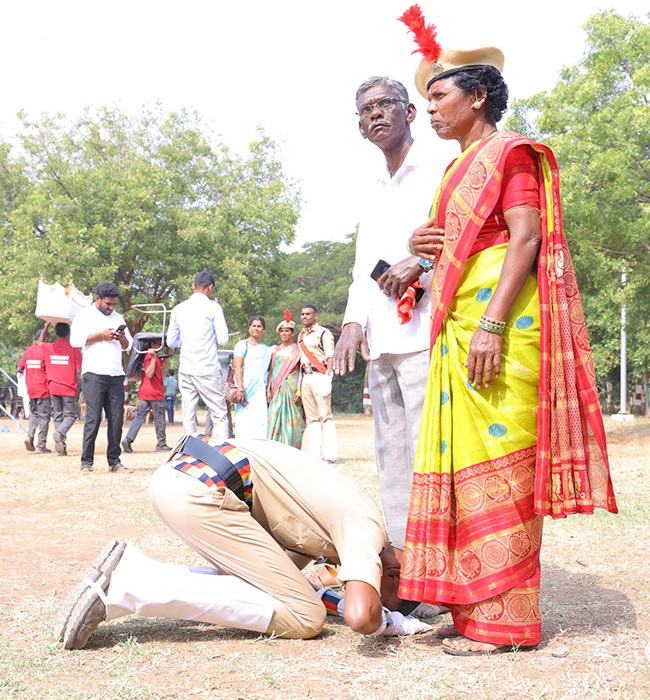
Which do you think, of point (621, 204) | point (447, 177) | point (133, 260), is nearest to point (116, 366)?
point (447, 177)

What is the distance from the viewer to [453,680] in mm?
2371

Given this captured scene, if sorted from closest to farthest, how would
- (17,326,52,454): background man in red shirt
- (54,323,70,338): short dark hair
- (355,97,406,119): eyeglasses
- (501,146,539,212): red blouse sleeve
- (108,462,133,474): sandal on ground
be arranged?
(501,146,539,212): red blouse sleeve → (355,97,406,119): eyeglasses → (108,462,133,474): sandal on ground → (54,323,70,338): short dark hair → (17,326,52,454): background man in red shirt

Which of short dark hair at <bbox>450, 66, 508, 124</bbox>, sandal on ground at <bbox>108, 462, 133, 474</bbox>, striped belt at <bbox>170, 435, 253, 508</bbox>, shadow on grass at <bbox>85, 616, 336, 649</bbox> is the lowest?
sandal on ground at <bbox>108, 462, 133, 474</bbox>

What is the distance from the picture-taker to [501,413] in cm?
268

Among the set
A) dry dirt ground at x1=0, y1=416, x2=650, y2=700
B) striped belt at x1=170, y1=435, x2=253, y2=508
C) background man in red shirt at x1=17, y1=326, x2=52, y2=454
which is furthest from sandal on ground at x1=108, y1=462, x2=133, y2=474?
striped belt at x1=170, y1=435, x2=253, y2=508

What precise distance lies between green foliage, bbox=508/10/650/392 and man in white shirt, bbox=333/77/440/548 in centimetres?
915

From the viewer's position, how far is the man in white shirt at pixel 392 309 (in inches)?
125

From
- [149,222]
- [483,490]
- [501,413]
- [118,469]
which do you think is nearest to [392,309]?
[501,413]

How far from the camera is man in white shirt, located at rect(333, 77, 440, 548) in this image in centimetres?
318

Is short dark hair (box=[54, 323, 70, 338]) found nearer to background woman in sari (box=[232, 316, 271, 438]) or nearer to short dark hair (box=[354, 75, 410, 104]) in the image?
background woman in sari (box=[232, 316, 271, 438])

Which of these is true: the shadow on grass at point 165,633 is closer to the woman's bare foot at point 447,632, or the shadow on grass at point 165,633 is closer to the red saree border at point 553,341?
the woman's bare foot at point 447,632

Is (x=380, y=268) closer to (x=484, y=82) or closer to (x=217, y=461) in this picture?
(x=484, y=82)

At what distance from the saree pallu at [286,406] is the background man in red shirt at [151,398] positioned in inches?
137

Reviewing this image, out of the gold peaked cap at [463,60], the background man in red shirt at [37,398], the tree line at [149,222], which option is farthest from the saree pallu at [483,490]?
the tree line at [149,222]
